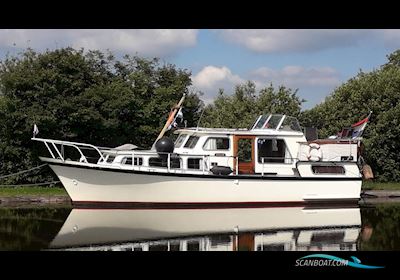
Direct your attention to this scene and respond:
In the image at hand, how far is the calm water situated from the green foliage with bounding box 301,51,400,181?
9.08 m

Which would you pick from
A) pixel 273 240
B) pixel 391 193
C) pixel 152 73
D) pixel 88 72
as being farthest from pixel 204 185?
pixel 152 73

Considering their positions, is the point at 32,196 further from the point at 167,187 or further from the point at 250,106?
the point at 250,106

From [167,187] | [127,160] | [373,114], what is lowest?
[167,187]

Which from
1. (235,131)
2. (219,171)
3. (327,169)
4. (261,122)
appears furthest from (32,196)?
(327,169)

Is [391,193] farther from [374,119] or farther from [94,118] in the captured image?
[94,118]

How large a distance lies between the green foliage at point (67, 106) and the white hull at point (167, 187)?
210 inches

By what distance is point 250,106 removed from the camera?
30.2 metres

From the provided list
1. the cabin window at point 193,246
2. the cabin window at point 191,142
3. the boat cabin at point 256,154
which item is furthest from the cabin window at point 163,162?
the cabin window at point 193,246

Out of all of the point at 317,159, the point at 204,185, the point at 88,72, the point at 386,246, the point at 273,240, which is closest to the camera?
the point at 386,246

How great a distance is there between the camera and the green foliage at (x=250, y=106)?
28438 mm

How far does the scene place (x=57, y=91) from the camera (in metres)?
22.8

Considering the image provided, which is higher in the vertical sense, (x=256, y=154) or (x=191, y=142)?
(x=191, y=142)

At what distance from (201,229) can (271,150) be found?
21.3 feet

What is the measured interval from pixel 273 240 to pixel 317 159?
23.7 ft
